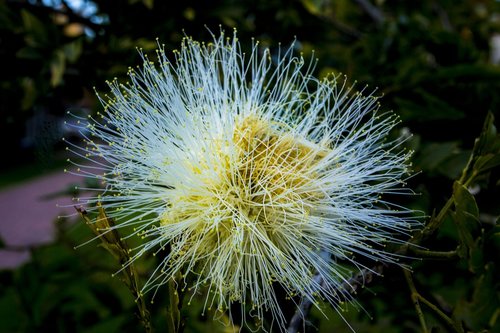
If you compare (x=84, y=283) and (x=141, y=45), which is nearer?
(x=141, y=45)

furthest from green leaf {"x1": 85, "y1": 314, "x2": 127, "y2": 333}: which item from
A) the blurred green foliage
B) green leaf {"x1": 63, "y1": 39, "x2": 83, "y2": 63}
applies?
green leaf {"x1": 63, "y1": 39, "x2": 83, "y2": 63}

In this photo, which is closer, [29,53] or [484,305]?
[484,305]

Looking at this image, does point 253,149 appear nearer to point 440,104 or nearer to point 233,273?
point 233,273

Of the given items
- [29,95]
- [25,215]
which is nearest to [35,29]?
[29,95]

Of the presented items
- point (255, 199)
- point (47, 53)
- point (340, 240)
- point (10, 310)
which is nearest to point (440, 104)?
point (340, 240)

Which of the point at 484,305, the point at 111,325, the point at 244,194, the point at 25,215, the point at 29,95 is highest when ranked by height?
the point at 244,194

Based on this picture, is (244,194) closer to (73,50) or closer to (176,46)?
(176,46)

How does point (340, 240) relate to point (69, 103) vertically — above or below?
above

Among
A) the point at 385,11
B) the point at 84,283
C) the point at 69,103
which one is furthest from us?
the point at 385,11
